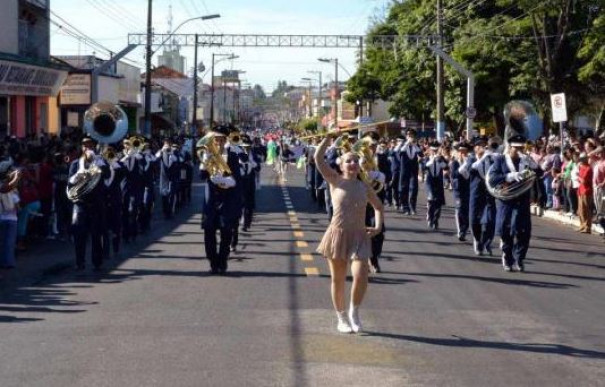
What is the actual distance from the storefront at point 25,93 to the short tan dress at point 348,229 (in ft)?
74.7

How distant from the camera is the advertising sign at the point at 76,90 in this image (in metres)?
45.3

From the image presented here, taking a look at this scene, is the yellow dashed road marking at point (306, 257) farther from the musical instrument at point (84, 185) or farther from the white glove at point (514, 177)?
the musical instrument at point (84, 185)

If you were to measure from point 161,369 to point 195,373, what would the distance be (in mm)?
299

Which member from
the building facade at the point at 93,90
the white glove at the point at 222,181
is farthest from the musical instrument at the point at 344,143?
the building facade at the point at 93,90

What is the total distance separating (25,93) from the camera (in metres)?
35.7

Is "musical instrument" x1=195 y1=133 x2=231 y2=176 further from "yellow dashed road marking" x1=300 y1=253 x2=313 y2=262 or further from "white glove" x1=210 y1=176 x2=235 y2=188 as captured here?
"yellow dashed road marking" x1=300 y1=253 x2=313 y2=262

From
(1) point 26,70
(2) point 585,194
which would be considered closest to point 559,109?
(2) point 585,194

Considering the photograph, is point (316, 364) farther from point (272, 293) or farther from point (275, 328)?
point (272, 293)

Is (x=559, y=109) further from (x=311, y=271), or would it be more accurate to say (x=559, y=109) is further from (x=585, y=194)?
(x=311, y=271)

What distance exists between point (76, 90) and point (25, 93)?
10314 mm

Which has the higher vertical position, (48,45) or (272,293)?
(48,45)

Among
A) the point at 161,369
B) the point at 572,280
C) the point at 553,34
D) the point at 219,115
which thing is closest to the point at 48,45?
the point at 553,34

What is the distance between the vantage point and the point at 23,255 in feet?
56.7

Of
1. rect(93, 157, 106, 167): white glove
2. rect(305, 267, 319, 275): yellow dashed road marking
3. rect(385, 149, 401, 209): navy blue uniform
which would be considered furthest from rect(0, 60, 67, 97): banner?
rect(305, 267, 319, 275): yellow dashed road marking
